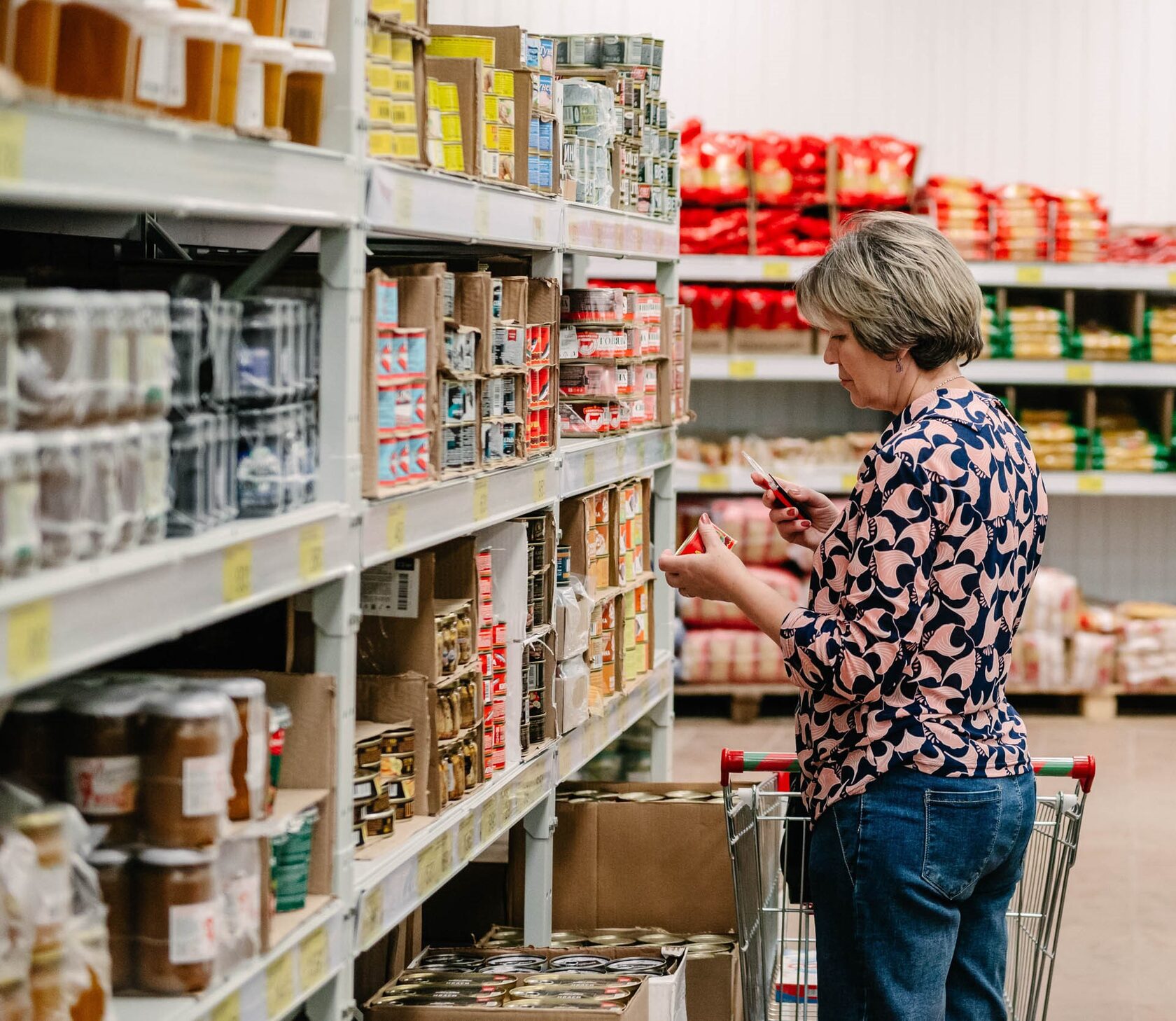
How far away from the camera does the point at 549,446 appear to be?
10.1 ft

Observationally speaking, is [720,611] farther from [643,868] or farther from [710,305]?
[643,868]

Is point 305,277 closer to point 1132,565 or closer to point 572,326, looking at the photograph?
point 572,326

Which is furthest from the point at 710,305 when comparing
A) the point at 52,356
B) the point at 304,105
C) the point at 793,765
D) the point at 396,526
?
the point at 52,356

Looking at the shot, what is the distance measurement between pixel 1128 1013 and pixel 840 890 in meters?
2.13

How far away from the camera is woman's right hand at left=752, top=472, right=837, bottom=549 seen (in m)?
3.00

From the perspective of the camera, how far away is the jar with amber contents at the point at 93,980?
158 cm

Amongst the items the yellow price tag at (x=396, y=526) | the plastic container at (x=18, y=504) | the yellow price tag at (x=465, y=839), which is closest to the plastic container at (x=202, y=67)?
the plastic container at (x=18, y=504)

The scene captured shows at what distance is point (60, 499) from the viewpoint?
1.50 meters

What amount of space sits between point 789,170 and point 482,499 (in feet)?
16.5

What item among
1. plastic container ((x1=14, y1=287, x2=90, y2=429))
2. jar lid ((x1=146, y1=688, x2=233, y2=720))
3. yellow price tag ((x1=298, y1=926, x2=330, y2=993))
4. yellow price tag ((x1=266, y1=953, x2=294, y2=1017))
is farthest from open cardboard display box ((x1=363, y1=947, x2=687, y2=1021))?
plastic container ((x1=14, y1=287, x2=90, y2=429))

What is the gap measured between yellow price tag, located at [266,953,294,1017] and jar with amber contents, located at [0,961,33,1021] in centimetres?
41

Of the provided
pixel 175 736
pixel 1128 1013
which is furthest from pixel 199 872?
pixel 1128 1013

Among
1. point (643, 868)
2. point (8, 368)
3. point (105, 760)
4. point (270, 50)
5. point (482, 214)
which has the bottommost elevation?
point (643, 868)

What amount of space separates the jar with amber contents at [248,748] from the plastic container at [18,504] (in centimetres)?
43
